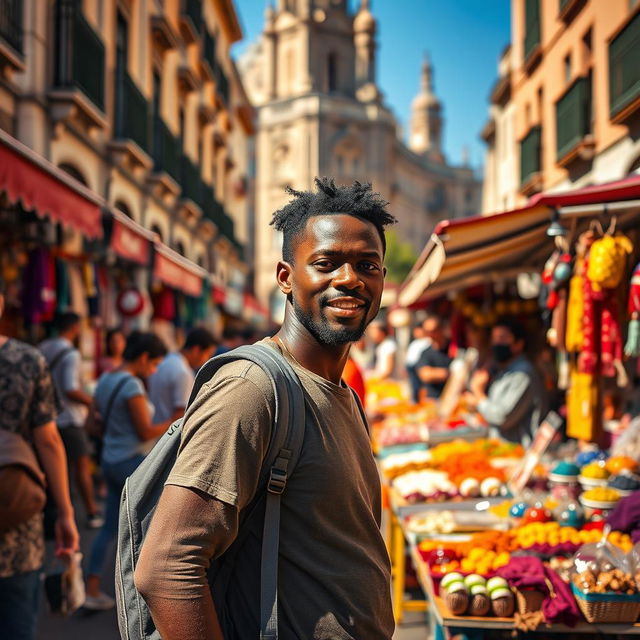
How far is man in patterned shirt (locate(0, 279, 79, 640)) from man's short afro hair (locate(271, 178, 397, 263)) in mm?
1584

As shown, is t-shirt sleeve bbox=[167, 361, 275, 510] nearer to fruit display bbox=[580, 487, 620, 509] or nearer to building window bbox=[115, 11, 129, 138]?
fruit display bbox=[580, 487, 620, 509]

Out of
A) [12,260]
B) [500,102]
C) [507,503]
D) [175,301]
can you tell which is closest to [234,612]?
[507,503]

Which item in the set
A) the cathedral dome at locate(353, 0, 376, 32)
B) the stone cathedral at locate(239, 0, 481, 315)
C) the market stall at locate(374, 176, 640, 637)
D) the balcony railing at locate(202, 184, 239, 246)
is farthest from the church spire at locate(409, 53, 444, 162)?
the market stall at locate(374, 176, 640, 637)

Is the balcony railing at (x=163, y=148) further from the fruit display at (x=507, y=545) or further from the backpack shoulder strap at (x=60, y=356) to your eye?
the fruit display at (x=507, y=545)

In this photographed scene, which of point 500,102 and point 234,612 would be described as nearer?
point 234,612

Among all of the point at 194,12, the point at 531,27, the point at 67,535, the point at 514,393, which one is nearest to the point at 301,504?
the point at 67,535

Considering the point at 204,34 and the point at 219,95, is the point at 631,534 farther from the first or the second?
the point at 219,95

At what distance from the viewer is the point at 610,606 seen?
10.2 feet

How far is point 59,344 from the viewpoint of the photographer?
7121 mm

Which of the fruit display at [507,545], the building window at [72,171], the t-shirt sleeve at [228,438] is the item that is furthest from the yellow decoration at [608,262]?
the building window at [72,171]

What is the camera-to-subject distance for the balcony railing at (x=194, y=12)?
790 inches

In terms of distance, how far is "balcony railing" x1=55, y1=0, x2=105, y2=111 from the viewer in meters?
10.1

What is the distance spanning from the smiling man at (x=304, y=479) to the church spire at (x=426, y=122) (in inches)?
4020

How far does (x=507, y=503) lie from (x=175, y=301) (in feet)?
42.8
